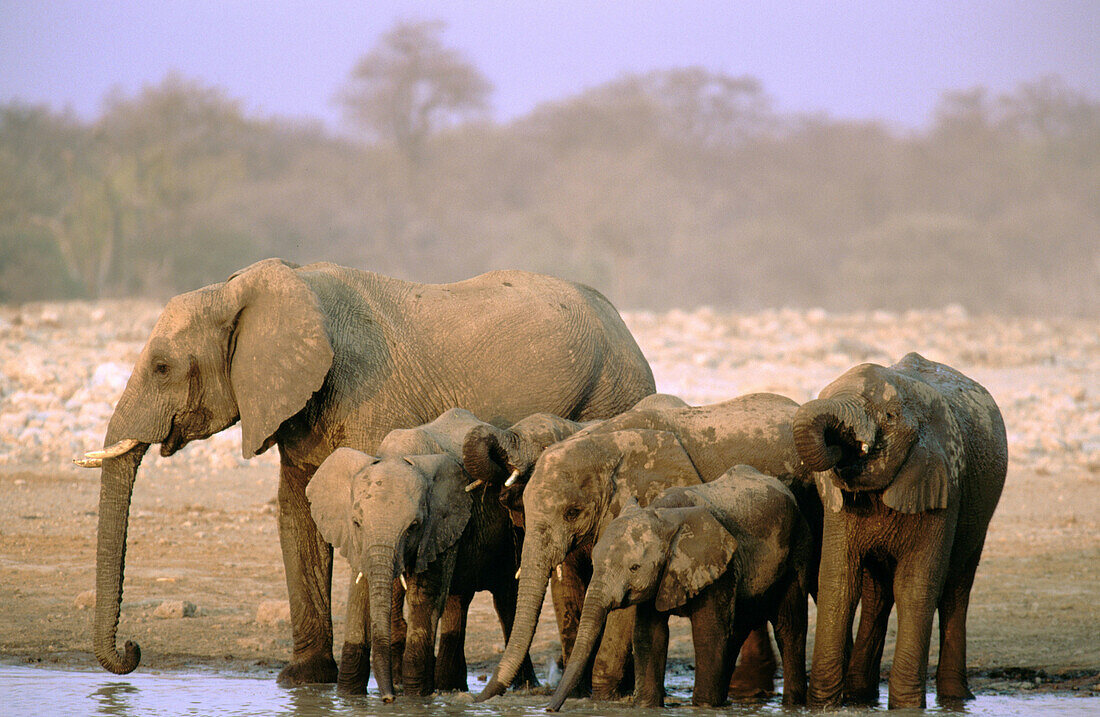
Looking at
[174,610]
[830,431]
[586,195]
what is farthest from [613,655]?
[586,195]

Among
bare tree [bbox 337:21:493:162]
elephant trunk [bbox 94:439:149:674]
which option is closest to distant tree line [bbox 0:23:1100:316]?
bare tree [bbox 337:21:493:162]

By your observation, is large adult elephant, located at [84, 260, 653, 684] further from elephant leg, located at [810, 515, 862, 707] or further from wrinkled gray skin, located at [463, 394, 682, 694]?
elephant leg, located at [810, 515, 862, 707]

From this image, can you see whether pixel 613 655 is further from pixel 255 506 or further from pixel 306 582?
pixel 255 506

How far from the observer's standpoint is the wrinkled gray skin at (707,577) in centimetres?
662

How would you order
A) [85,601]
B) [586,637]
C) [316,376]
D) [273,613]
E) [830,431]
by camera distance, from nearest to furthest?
[830,431] → [586,637] → [316,376] → [273,613] → [85,601]

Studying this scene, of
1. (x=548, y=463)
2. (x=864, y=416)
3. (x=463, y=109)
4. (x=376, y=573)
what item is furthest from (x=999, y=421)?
(x=463, y=109)

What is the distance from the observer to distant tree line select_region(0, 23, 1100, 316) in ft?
108

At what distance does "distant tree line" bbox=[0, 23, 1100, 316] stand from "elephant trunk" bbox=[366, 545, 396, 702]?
22.3m

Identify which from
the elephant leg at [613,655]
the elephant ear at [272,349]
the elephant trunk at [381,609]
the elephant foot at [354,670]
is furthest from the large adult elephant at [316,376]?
the elephant leg at [613,655]

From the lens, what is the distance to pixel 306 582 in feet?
26.1

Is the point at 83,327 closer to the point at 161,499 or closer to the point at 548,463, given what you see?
the point at 161,499

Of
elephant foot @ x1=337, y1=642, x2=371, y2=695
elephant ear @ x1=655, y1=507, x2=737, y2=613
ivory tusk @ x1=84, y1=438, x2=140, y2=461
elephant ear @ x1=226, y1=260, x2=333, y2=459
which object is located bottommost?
elephant foot @ x1=337, y1=642, x2=371, y2=695

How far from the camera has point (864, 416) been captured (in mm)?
6418

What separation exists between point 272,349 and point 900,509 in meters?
2.93
